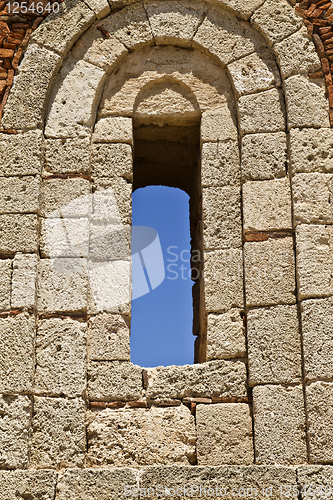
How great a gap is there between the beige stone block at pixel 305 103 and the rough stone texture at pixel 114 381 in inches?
102

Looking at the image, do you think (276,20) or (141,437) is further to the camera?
(276,20)

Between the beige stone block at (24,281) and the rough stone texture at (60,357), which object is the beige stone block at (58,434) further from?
the beige stone block at (24,281)

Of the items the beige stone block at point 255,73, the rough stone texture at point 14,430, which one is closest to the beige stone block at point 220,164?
the beige stone block at point 255,73

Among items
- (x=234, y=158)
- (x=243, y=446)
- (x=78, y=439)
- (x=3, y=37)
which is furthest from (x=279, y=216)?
(x=3, y=37)

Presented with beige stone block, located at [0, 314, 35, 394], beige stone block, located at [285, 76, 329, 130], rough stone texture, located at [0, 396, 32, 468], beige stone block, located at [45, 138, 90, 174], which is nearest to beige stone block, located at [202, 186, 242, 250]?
beige stone block, located at [285, 76, 329, 130]

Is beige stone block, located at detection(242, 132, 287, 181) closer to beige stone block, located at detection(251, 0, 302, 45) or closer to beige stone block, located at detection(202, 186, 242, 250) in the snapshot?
beige stone block, located at detection(202, 186, 242, 250)

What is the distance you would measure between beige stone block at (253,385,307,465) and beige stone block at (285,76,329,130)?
237 cm

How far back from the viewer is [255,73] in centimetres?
593

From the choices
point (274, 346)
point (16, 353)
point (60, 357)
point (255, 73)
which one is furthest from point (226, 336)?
point (255, 73)

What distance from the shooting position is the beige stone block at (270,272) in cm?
524

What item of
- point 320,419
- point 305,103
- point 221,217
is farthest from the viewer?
point 305,103

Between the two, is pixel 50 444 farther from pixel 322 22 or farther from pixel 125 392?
pixel 322 22

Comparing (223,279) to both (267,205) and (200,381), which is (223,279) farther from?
(200,381)

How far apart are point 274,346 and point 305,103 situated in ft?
7.36
